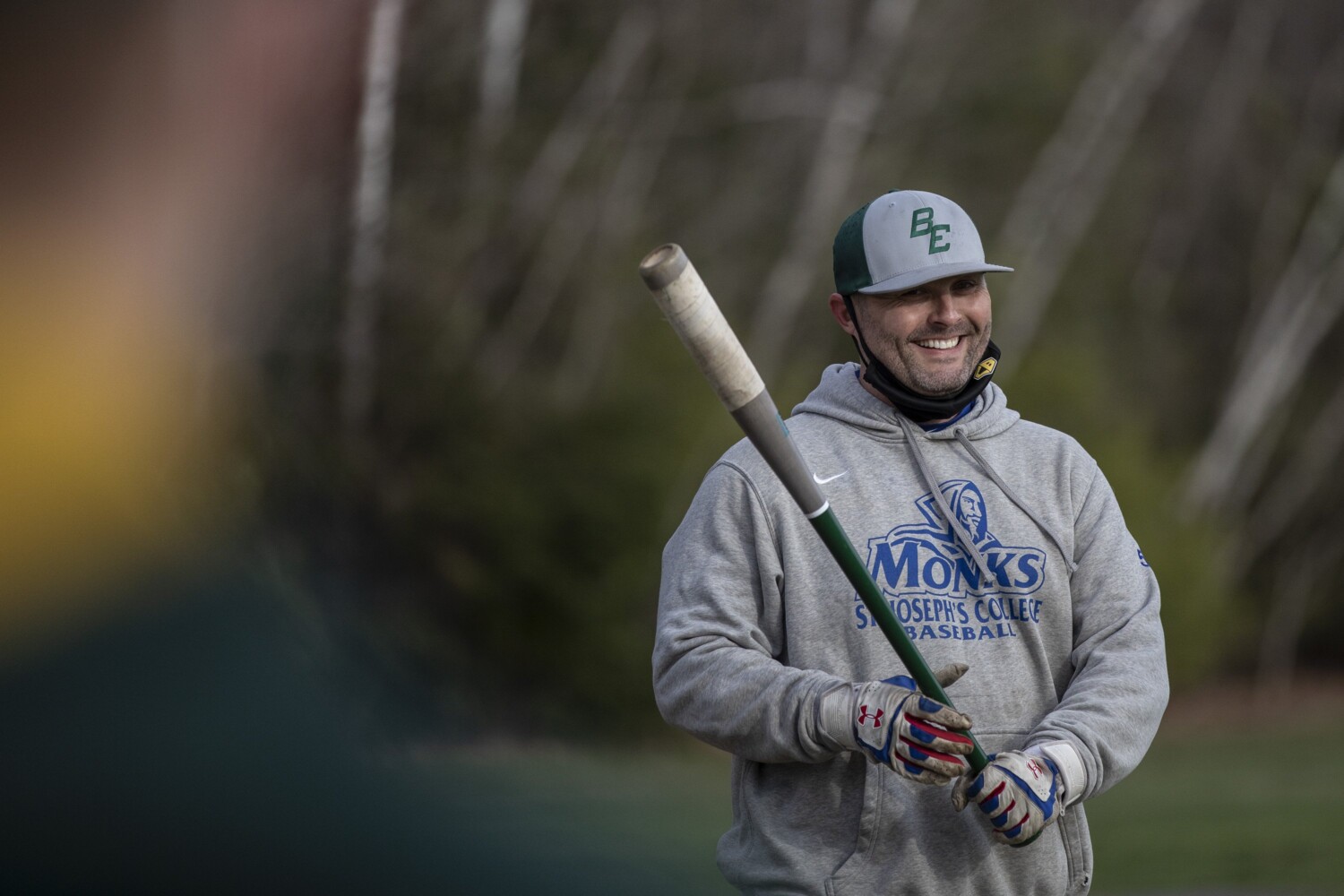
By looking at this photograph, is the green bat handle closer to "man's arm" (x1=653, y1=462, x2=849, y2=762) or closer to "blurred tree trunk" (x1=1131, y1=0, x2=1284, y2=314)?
"man's arm" (x1=653, y1=462, x2=849, y2=762)

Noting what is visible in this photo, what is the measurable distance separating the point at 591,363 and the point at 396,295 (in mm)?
1237

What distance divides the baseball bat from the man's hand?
47 millimetres

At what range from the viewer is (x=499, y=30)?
30.5 feet

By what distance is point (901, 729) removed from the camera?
6.81ft

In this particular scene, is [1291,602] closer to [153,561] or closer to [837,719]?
[153,561]

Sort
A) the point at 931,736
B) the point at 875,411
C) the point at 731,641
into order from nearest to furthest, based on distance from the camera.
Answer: the point at 931,736 < the point at 731,641 < the point at 875,411

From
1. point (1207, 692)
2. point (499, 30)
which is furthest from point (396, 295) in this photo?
point (1207, 692)

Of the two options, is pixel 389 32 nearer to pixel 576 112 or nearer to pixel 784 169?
pixel 576 112

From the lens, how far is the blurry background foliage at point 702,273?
8.59 metres

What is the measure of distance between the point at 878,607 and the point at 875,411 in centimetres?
43

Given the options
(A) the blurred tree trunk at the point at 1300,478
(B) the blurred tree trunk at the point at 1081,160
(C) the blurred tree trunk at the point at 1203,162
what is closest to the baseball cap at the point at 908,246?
(B) the blurred tree trunk at the point at 1081,160

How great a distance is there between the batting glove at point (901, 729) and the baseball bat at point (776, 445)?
6 centimetres

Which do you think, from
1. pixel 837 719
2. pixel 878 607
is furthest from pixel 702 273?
pixel 837 719

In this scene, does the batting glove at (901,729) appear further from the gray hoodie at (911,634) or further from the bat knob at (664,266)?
the bat knob at (664,266)
